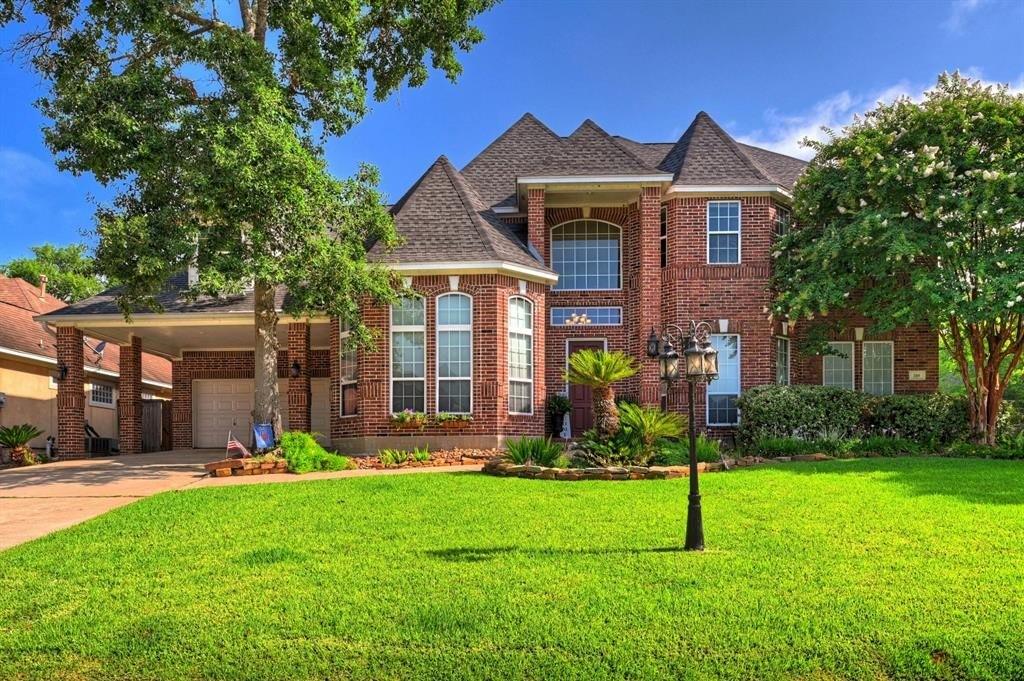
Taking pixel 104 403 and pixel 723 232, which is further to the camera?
pixel 104 403

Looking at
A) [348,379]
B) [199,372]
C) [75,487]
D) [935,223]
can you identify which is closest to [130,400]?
[199,372]

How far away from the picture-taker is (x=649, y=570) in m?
6.91

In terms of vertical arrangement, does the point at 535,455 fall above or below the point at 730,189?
below

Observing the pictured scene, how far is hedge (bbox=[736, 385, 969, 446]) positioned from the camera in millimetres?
16188

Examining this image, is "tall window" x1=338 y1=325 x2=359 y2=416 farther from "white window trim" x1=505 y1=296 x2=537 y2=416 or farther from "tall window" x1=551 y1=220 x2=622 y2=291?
"tall window" x1=551 y1=220 x2=622 y2=291

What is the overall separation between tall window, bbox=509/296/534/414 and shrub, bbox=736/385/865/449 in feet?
15.1

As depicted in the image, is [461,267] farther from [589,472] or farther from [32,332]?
[32,332]

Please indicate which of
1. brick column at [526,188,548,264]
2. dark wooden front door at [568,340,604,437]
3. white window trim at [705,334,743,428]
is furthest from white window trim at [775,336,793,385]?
brick column at [526,188,548,264]

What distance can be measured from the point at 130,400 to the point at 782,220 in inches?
681

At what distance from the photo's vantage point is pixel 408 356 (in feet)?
53.8

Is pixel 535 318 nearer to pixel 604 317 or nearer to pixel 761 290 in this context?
pixel 604 317

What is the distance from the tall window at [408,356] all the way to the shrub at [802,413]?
679 cm

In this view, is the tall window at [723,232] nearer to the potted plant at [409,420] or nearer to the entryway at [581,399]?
the entryway at [581,399]

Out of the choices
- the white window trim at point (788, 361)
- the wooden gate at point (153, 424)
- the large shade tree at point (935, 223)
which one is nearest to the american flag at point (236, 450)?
the wooden gate at point (153, 424)
